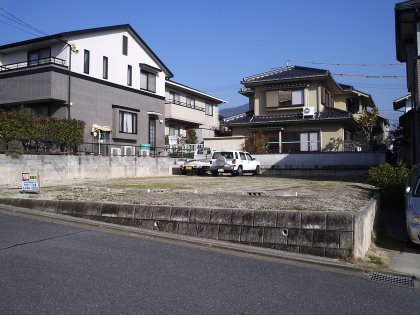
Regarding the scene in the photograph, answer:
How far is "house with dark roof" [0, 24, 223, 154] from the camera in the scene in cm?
2347

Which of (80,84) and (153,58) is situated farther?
(153,58)

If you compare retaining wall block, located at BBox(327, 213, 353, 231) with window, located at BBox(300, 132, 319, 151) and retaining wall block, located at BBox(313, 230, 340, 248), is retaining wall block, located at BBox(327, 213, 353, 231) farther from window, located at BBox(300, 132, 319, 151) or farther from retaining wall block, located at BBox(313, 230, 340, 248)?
window, located at BBox(300, 132, 319, 151)

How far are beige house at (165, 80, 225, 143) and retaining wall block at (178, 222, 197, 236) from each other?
27.4 m

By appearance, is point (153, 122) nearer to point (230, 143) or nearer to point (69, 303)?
point (230, 143)

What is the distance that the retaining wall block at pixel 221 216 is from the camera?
298 inches

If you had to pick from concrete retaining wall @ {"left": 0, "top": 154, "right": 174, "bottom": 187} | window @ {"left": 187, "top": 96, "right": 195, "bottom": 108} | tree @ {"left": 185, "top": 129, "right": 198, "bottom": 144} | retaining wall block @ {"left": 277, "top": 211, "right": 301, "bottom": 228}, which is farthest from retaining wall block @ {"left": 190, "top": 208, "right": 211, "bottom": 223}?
window @ {"left": 187, "top": 96, "right": 195, "bottom": 108}

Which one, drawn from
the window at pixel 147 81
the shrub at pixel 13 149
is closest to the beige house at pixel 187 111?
the window at pixel 147 81

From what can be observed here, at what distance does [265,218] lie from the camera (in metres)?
7.18

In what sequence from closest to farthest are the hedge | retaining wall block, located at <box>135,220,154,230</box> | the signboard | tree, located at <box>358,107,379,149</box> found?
retaining wall block, located at <box>135,220,154,230</box> → the signboard → the hedge → tree, located at <box>358,107,379,149</box>

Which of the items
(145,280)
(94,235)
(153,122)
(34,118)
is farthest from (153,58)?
(145,280)

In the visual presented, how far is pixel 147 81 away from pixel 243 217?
25.9 m

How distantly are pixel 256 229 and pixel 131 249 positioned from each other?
227 centimetres

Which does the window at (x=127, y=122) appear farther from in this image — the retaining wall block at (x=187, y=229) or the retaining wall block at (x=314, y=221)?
the retaining wall block at (x=314, y=221)

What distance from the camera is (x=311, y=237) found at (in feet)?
22.2
